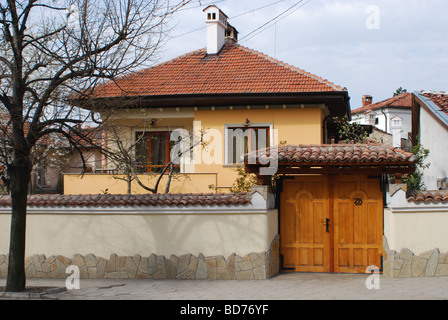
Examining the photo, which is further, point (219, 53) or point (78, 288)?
point (219, 53)

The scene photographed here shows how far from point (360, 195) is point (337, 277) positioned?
1866mm

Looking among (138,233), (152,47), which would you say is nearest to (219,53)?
(152,47)

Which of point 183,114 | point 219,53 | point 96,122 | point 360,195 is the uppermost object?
point 219,53

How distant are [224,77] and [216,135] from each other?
215 centimetres

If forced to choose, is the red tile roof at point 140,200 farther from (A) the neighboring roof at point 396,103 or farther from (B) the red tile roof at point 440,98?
(A) the neighboring roof at point 396,103

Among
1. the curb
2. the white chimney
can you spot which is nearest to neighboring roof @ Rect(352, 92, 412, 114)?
the white chimney

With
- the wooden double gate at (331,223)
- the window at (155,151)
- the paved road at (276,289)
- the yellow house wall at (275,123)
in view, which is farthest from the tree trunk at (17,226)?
the window at (155,151)

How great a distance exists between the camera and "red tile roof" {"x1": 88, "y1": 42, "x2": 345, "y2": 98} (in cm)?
1709

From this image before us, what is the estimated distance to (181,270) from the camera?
1166cm

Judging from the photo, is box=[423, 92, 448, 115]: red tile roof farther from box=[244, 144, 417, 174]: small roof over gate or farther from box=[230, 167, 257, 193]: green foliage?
box=[230, 167, 257, 193]: green foliage

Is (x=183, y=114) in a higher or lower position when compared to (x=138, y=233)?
higher

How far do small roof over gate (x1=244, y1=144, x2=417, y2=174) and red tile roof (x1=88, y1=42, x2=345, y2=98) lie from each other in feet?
17.7

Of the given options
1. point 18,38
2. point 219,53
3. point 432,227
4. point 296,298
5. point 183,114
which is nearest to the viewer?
point 296,298

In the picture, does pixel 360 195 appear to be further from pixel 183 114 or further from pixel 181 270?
pixel 183 114
